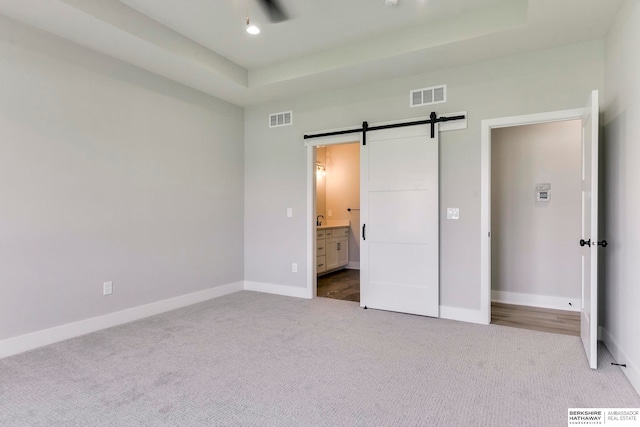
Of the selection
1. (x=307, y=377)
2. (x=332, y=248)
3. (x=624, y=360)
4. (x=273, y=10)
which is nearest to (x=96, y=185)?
(x=273, y=10)

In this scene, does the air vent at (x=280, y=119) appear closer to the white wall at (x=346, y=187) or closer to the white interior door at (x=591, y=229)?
the white wall at (x=346, y=187)

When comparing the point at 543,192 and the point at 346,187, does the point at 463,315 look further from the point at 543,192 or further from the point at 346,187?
the point at 346,187

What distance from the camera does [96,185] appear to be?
356 centimetres

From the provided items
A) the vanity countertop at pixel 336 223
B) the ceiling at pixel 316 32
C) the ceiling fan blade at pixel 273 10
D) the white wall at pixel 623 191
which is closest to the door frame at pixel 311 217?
the ceiling at pixel 316 32

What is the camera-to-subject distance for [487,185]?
3.75 metres

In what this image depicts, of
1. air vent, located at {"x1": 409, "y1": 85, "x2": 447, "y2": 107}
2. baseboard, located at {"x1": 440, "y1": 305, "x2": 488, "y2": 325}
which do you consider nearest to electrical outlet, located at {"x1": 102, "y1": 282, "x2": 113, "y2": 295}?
baseboard, located at {"x1": 440, "y1": 305, "x2": 488, "y2": 325}

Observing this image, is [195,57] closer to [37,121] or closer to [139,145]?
[139,145]

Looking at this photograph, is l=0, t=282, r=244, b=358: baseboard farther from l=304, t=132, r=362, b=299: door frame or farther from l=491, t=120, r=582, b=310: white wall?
l=491, t=120, r=582, b=310: white wall

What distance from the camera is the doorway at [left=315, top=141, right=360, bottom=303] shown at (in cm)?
691

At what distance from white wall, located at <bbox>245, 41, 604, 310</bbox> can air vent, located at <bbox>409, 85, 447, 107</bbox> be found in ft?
0.19

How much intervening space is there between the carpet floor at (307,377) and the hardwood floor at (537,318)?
0.27 metres

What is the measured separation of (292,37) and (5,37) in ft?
8.08

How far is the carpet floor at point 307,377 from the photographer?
206cm

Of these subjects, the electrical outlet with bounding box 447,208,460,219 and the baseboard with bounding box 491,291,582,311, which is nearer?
the electrical outlet with bounding box 447,208,460,219
